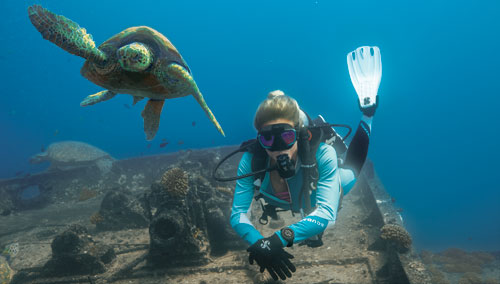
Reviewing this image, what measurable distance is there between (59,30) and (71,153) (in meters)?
14.1

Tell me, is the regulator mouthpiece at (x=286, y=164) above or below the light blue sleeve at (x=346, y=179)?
below

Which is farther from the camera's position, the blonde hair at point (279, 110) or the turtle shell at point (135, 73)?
the turtle shell at point (135, 73)

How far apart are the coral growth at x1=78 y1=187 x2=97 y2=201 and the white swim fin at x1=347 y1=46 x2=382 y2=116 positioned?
40.1ft

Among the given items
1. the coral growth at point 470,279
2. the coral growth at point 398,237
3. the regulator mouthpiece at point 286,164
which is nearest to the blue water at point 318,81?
the coral growth at point 470,279

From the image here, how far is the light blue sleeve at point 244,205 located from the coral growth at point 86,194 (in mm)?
11397

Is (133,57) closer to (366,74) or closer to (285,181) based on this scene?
(285,181)

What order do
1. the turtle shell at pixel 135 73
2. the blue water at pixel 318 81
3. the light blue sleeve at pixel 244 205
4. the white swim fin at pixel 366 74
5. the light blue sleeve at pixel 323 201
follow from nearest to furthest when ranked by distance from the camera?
the light blue sleeve at pixel 323 201
the light blue sleeve at pixel 244 205
the turtle shell at pixel 135 73
the white swim fin at pixel 366 74
the blue water at pixel 318 81

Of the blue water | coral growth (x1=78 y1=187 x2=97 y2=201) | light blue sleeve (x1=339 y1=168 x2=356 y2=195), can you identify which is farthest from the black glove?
the blue water

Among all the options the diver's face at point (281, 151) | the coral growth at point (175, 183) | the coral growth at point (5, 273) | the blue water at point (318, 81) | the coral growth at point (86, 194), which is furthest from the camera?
the blue water at point (318, 81)

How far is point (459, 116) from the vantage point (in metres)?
79.7

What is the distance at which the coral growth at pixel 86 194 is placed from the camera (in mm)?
11195

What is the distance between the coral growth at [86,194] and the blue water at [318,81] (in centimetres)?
5601

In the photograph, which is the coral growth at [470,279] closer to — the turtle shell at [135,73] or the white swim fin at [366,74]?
the white swim fin at [366,74]

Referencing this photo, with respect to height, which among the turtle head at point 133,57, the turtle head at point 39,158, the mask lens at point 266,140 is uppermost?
the turtle head at point 39,158
